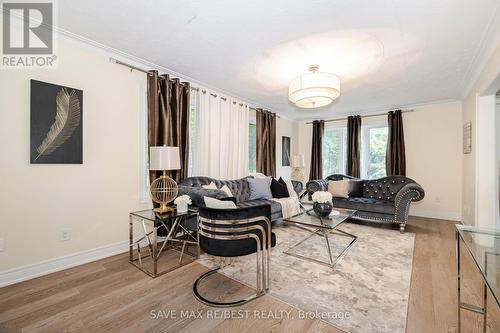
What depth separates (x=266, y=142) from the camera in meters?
5.66

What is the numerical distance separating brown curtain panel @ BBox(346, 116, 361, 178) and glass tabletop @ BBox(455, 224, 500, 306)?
437 centimetres

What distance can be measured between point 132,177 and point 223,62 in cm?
206

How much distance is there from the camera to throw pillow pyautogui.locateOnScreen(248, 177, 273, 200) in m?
4.29

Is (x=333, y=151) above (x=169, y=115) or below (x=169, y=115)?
below

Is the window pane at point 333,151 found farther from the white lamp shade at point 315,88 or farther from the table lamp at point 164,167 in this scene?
the table lamp at point 164,167

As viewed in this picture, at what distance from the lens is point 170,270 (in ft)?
8.23

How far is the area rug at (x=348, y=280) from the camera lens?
5.87ft

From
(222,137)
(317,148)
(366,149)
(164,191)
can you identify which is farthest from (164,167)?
(366,149)

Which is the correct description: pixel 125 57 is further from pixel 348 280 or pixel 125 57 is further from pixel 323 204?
pixel 348 280

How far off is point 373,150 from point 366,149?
0.54 feet

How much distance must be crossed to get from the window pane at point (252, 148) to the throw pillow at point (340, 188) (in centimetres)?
182

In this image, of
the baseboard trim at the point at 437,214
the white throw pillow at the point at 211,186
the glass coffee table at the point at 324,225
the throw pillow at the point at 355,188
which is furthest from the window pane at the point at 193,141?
the baseboard trim at the point at 437,214

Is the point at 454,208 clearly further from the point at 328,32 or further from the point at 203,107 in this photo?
the point at 203,107

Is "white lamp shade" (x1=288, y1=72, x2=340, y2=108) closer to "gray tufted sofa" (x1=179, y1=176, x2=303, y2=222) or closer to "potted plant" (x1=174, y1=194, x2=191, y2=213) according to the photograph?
"gray tufted sofa" (x1=179, y1=176, x2=303, y2=222)
